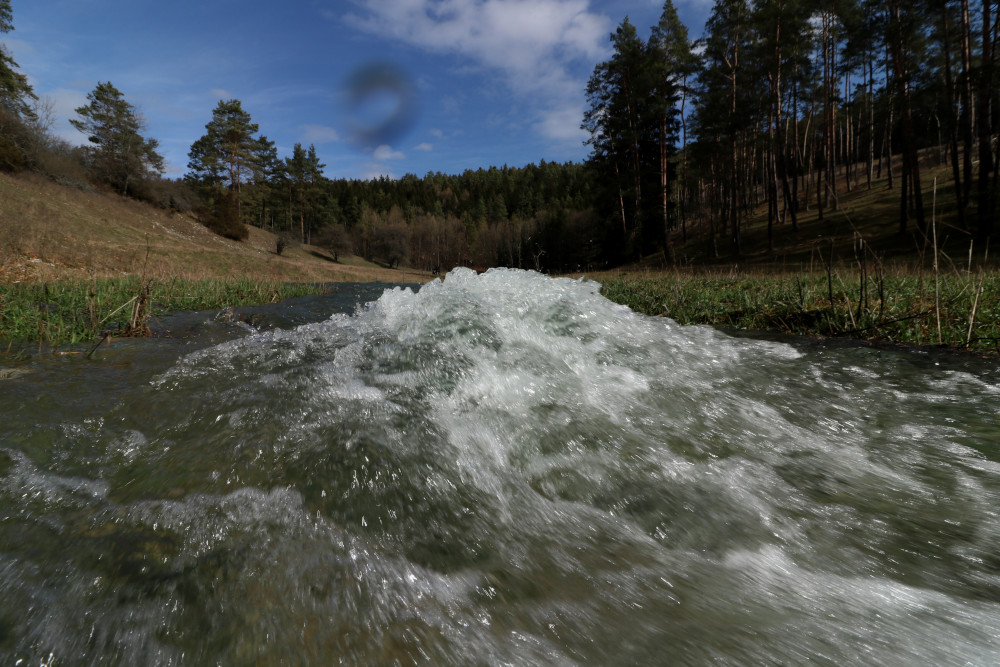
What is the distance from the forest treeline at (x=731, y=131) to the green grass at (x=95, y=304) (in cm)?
675

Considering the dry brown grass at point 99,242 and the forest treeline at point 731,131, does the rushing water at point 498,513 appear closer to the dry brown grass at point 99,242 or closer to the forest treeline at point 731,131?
the forest treeline at point 731,131

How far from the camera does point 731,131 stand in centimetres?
2280

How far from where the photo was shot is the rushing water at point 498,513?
1239 millimetres

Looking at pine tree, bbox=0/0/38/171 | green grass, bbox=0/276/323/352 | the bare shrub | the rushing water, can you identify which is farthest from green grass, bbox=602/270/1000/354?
the bare shrub

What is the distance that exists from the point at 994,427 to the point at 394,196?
115 metres

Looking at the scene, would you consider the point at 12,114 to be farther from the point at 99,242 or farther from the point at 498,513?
the point at 498,513

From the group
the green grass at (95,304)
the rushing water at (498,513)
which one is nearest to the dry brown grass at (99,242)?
the green grass at (95,304)

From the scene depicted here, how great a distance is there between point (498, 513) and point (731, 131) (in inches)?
1065

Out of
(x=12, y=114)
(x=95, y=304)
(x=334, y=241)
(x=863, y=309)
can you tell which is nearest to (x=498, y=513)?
(x=863, y=309)

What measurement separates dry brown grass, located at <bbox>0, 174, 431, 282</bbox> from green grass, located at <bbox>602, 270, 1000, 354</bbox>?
10.6 metres

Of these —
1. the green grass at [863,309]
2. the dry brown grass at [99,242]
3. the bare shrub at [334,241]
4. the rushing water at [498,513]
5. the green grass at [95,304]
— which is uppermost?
the bare shrub at [334,241]

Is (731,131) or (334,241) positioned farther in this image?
(334,241)

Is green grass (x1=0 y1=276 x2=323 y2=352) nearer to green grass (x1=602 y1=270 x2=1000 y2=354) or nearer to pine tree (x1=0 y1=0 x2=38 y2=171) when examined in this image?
green grass (x1=602 y1=270 x2=1000 y2=354)

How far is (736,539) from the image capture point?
5.69 feet
